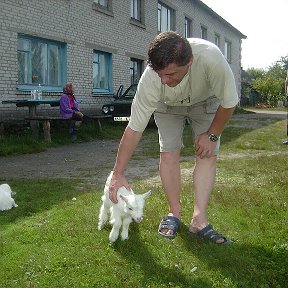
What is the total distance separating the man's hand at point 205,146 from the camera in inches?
146

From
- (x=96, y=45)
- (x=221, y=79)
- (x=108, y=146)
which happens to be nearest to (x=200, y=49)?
(x=221, y=79)

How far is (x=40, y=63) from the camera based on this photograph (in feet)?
46.0

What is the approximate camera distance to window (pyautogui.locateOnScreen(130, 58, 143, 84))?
776 inches

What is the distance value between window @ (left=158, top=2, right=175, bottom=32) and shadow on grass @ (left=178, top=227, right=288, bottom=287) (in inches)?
776

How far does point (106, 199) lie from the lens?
3979 millimetres

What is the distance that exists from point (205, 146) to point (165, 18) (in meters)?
20.5

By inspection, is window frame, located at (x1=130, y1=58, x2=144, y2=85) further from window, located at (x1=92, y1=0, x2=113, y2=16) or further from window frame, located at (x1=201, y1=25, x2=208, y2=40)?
window frame, located at (x1=201, y1=25, x2=208, y2=40)

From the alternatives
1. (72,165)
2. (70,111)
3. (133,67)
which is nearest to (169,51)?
(72,165)

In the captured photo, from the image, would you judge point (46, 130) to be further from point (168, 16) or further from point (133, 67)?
point (168, 16)

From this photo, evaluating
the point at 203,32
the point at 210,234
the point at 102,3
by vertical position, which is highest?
the point at 203,32

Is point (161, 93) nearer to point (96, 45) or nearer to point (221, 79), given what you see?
point (221, 79)

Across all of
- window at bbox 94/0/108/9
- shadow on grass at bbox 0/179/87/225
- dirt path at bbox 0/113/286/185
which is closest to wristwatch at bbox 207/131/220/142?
shadow on grass at bbox 0/179/87/225

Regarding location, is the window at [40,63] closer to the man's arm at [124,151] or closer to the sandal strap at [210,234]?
the man's arm at [124,151]

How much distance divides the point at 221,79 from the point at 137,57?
650 inches
